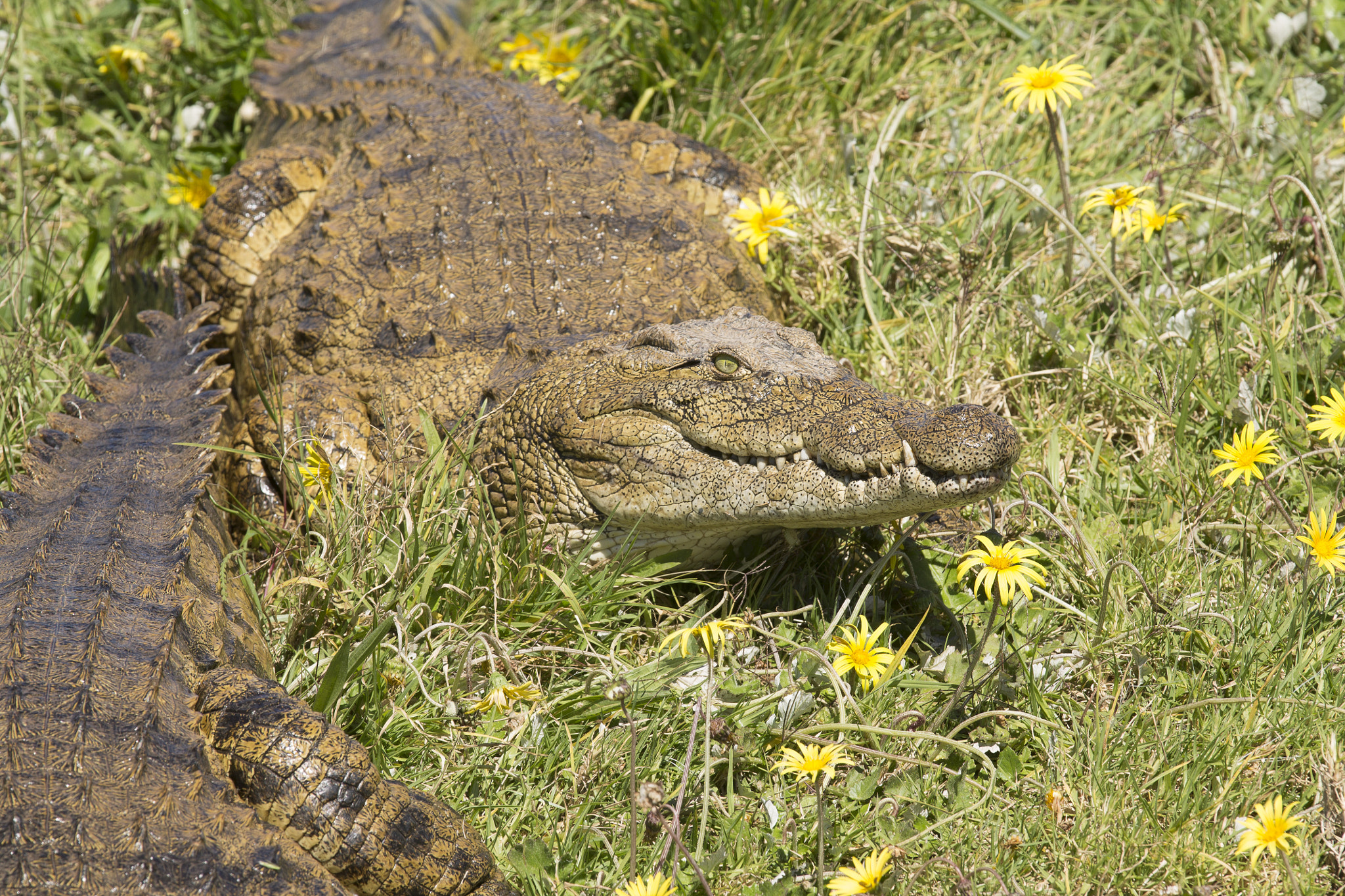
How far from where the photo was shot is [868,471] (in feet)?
8.71

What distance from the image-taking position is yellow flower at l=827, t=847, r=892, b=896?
2.14 meters

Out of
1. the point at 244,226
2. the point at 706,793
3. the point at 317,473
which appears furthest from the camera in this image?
the point at 244,226

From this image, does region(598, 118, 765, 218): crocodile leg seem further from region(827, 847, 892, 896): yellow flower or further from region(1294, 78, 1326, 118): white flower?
region(827, 847, 892, 896): yellow flower

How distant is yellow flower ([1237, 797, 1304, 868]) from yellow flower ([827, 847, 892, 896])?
0.71m

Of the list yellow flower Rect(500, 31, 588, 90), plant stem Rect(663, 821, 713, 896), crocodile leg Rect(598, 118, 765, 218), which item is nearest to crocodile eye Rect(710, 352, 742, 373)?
plant stem Rect(663, 821, 713, 896)

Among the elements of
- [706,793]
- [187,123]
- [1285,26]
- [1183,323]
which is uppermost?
[1285,26]

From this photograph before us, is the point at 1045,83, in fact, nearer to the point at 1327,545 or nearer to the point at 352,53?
the point at 1327,545

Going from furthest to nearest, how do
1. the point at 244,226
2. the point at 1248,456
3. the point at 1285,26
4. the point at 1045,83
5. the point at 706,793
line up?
1. the point at 1285,26
2. the point at 244,226
3. the point at 1045,83
4. the point at 1248,456
5. the point at 706,793

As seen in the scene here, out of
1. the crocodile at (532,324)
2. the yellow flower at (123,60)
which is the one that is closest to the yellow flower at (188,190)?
the crocodile at (532,324)

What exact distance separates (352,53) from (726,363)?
3.15 meters

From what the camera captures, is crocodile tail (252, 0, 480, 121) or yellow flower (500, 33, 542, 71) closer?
crocodile tail (252, 0, 480, 121)

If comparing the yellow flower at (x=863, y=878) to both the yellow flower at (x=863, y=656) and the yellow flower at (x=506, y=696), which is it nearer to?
the yellow flower at (x=863, y=656)

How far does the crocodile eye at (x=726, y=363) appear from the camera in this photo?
2.93 meters

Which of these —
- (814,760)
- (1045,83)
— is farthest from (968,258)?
(814,760)
